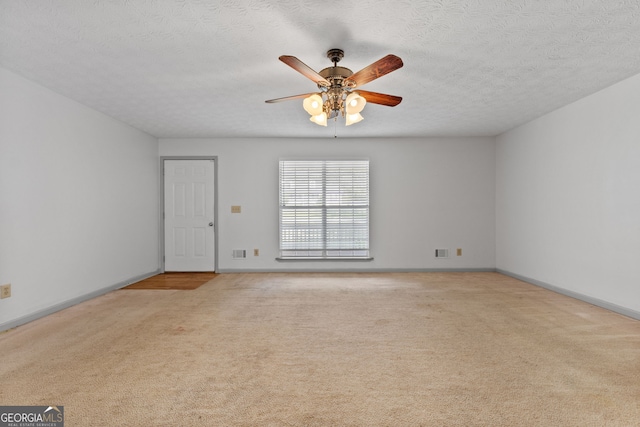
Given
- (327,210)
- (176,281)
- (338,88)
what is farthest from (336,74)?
(176,281)

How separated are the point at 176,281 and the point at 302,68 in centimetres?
406

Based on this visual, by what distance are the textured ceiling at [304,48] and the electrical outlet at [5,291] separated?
6.68 ft

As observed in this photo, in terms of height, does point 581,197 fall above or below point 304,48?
below

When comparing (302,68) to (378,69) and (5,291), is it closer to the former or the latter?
(378,69)

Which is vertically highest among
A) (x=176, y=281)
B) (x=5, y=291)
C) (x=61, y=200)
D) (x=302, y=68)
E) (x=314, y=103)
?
(x=302, y=68)

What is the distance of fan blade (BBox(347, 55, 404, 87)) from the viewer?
7.02ft

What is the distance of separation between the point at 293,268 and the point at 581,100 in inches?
188

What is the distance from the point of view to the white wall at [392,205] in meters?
5.66

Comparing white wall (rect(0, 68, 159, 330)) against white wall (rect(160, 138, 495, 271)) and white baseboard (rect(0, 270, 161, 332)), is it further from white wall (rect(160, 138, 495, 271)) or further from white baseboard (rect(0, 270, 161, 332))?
white wall (rect(160, 138, 495, 271))

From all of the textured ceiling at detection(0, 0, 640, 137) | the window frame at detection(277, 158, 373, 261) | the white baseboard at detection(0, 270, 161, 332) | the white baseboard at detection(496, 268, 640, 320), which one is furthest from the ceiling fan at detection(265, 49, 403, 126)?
the white baseboard at detection(0, 270, 161, 332)

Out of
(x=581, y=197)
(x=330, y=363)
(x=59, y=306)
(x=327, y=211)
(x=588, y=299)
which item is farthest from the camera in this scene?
(x=327, y=211)

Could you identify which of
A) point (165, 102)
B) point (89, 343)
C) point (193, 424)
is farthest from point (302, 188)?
point (193, 424)

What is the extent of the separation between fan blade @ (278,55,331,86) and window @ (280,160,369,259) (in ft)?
10.2

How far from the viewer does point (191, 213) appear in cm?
566
